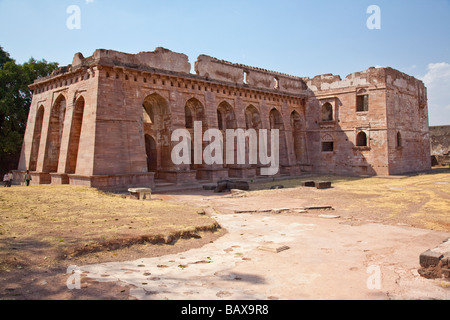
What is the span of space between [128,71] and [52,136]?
6.75 meters

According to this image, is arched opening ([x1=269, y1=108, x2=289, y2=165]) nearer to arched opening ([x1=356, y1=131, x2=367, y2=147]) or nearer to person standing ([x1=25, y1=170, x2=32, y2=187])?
arched opening ([x1=356, y1=131, x2=367, y2=147])

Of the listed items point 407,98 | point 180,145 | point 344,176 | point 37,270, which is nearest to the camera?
point 37,270

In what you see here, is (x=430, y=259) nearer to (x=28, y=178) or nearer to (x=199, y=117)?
(x=199, y=117)

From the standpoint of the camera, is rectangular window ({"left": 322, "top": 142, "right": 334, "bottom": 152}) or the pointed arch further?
rectangular window ({"left": 322, "top": 142, "right": 334, "bottom": 152})

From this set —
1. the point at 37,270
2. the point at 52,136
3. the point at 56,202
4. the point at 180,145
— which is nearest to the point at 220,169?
the point at 180,145

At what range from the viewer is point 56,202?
1106 cm

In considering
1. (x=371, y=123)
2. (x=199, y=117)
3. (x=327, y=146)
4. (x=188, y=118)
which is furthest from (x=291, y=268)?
(x=327, y=146)

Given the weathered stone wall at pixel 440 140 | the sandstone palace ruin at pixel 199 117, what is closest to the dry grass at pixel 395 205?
the sandstone palace ruin at pixel 199 117

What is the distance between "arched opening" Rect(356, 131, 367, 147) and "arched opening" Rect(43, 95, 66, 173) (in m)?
21.6

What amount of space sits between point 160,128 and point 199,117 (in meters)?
3.12

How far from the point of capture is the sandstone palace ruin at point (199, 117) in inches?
691

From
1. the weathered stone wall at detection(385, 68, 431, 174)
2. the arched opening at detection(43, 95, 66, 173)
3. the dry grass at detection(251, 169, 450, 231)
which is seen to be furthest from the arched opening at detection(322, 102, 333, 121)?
the arched opening at detection(43, 95, 66, 173)

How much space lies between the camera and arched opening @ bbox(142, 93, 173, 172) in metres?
20.6
